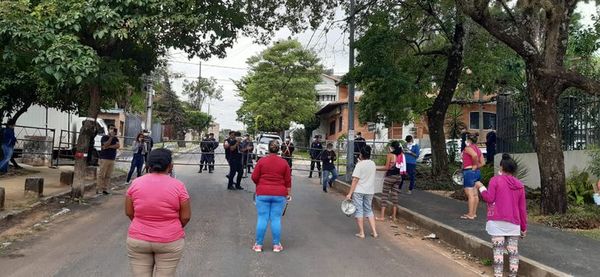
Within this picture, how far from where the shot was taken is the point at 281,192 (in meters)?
7.67

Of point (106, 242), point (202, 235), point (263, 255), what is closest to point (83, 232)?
point (106, 242)

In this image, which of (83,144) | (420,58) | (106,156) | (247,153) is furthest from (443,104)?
(83,144)

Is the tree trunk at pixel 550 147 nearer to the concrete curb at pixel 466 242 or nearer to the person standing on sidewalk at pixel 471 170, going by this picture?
the person standing on sidewalk at pixel 471 170

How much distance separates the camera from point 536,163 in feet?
44.8

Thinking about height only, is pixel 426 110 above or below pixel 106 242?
above

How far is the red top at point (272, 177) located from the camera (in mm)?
7645

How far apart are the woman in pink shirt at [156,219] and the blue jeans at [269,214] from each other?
10.5ft

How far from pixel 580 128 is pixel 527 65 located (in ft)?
10.3

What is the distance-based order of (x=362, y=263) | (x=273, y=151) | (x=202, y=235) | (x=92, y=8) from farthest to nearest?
(x=92, y=8) < (x=202, y=235) < (x=273, y=151) < (x=362, y=263)

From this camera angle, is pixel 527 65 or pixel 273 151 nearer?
pixel 273 151

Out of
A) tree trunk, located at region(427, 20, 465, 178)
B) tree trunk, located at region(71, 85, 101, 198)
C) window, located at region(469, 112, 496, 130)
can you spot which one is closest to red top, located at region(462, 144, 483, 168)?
tree trunk, located at region(427, 20, 465, 178)

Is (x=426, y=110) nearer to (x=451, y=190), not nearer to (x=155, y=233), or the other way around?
(x=451, y=190)

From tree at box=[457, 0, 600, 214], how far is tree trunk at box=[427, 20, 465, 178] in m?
5.97

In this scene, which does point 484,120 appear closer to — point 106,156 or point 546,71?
point 546,71
